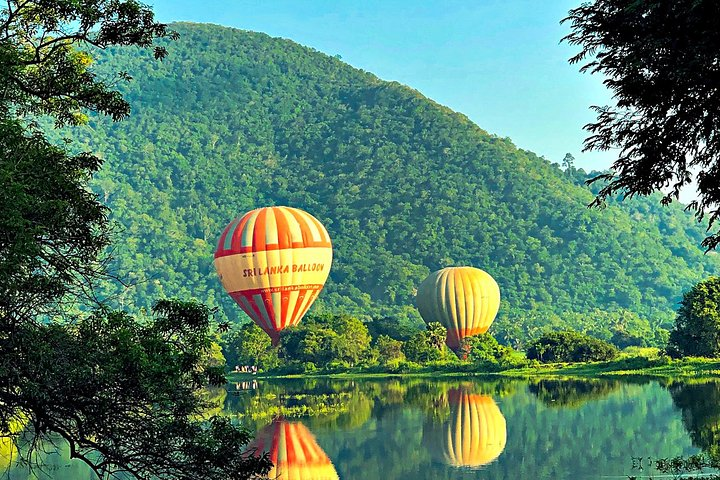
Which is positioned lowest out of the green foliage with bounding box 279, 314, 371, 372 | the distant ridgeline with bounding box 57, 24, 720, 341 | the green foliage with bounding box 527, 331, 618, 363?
the green foliage with bounding box 527, 331, 618, 363

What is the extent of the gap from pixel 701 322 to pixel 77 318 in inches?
2127

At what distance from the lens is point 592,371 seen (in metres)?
65.7

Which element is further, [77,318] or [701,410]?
[701,410]

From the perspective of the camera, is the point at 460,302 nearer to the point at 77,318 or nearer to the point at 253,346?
the point at 253,346

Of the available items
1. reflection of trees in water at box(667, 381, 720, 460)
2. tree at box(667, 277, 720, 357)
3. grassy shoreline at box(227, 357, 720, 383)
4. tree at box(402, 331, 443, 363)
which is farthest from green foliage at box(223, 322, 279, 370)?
reflection of trees in water at box(667, 381, 720, 460)

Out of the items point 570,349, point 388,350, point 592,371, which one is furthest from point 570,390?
point 388,350

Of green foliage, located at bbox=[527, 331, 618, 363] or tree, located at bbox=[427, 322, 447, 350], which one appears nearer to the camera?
green foliage, located at bbox=[527, 331, 618, 363]

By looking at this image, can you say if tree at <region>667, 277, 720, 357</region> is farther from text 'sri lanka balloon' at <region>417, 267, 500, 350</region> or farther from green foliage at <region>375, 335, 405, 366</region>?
green foliage at <region>375, 335, 405, 366</region>

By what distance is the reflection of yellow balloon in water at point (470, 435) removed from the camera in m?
31.8

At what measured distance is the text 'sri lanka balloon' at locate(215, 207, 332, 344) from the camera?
7412 cm

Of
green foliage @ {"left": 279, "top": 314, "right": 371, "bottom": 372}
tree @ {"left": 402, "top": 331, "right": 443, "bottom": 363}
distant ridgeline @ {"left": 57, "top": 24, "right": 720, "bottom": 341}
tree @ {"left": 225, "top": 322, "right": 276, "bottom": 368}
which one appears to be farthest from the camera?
distant ridgeline @ {"left": 57, "top": 24, "right": 720, "bottom": 341}

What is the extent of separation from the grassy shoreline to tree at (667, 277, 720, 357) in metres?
1.67

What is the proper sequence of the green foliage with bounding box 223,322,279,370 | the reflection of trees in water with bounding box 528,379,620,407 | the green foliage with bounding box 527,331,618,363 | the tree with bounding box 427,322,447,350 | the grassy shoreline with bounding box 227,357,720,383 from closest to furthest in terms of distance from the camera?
the reflection of trees in water with bounding box 528,379,620,407, the grassy shoreline with bounding box 227,357,720,383, the green foliage with bounding box 527,331,618,363, the tree with bounding box 427,322,447,350, the green foliage with bounding box 223,322,279,370

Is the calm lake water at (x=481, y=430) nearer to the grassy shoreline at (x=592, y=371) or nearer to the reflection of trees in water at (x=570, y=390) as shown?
the reflection of trees in water at (x=570, y=390)
